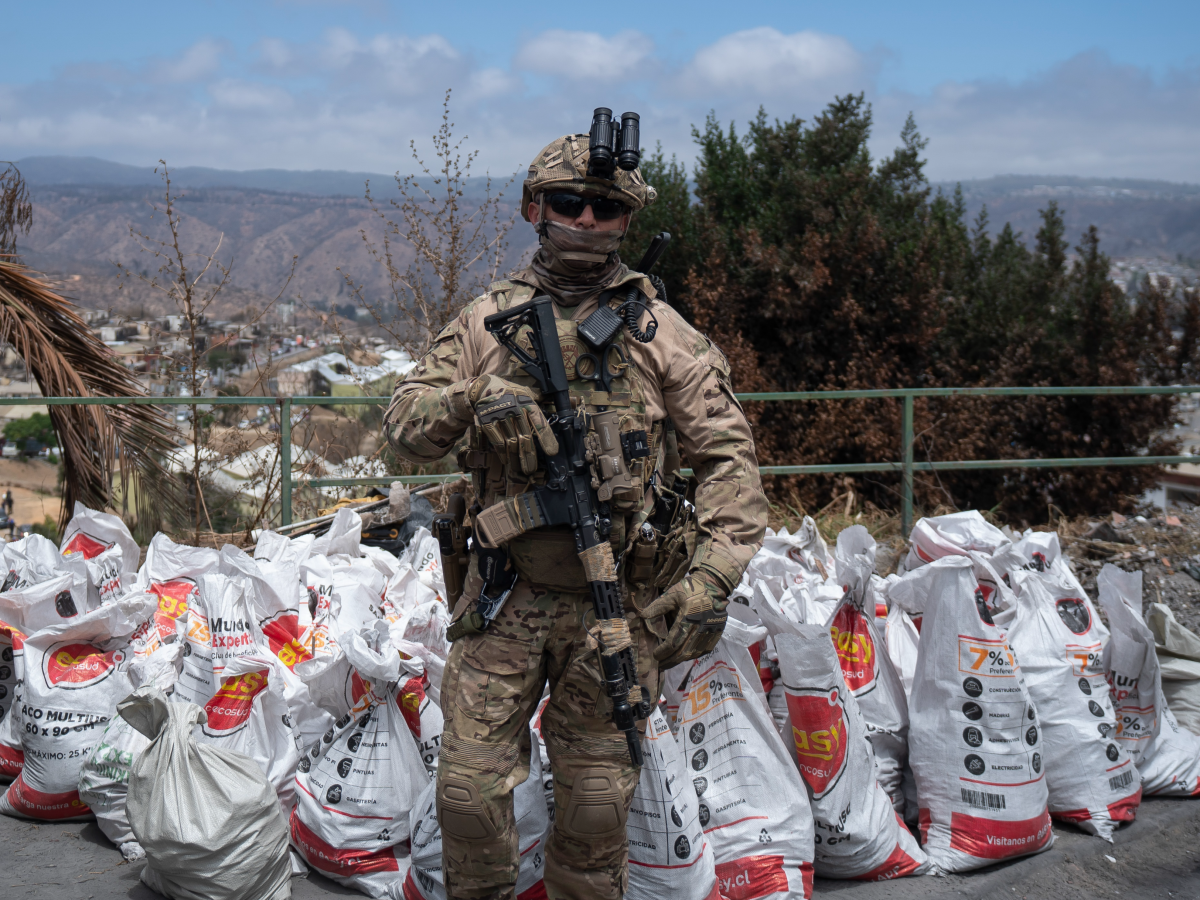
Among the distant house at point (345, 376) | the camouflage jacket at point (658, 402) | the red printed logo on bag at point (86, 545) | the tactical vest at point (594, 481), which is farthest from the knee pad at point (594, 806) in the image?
the distant house at point (345, 376)

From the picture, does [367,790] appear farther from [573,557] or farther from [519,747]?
[573,557]

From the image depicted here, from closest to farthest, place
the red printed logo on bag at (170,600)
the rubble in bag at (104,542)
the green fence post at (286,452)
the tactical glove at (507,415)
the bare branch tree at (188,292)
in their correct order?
the tactical glove at (507,415) < the red printed logo on bag at (170,600) < the rubble in bag at (104,542) < the green fence post at (286,452) < the bare branch tree at (188,292)

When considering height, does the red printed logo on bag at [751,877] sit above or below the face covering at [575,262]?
below

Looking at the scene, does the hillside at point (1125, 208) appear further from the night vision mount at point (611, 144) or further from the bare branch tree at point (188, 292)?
the night vision mount at point (611, 144)

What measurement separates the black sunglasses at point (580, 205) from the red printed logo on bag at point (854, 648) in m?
1.54

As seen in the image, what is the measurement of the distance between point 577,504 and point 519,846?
101 cm

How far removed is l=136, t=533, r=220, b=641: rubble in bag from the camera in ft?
11.2

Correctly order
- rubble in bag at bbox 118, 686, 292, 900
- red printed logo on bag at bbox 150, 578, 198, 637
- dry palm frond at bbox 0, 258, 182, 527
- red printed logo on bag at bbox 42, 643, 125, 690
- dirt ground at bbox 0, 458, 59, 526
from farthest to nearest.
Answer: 1. dirt ground at bbox 0, 458, 59, 526
2. dry palm frond at bbox 0, 258, 182, 527
3. red printed logo on bag at bbox 150, 578, 198, 637
4. red printed logo on bag at bbox 42, 643, 125, 690
5. rubble in bag at bbox 118, 686, 292, 900

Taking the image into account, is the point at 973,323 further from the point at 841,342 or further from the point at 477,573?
the point at 477,573

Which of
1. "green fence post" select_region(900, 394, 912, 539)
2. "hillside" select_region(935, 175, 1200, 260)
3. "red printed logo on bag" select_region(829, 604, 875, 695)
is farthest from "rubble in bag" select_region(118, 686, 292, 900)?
"hillside" select_region(935, 175, 1200, 260)

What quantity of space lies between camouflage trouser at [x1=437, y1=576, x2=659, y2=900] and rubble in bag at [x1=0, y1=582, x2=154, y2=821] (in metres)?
1.41

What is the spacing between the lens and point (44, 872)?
8.77 ft

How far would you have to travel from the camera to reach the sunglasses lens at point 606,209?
2.20 m

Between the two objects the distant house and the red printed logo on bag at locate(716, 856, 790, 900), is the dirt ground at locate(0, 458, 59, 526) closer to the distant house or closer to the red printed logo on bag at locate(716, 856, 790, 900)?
the distant house
